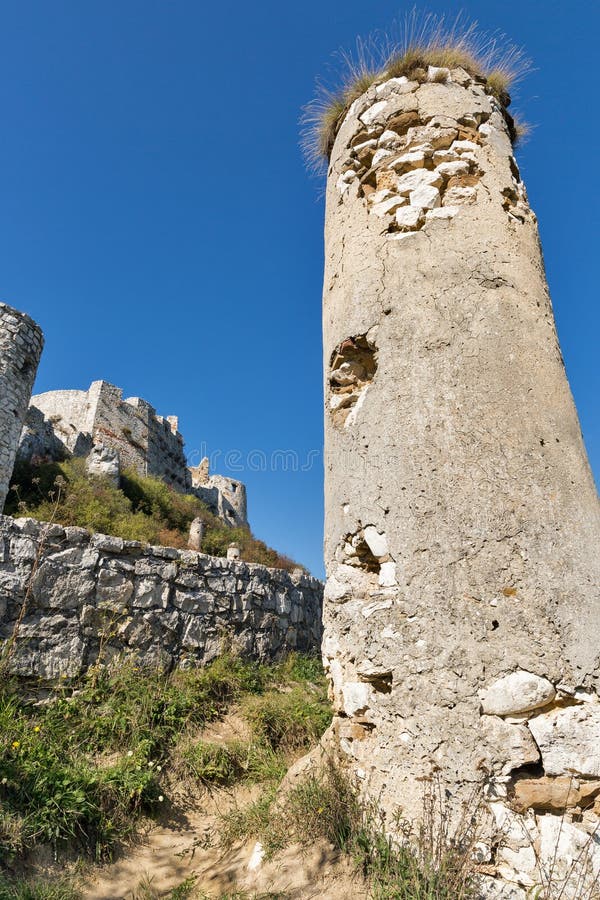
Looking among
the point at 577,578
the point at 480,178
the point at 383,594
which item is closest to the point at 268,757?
the point at 383,594

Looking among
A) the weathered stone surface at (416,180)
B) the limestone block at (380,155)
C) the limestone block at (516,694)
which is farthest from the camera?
the limestone block at (380,155)

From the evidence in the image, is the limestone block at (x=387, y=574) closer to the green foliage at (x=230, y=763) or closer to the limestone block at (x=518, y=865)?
the limestone block at (x=518, y=865)

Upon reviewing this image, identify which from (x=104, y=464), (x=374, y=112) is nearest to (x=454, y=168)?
(x=374, y=112)

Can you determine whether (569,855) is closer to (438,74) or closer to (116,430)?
(438,74)

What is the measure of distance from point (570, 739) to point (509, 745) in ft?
0.77

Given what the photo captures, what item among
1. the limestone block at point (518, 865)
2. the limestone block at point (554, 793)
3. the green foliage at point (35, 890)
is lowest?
the green foliage at point (35, 890)

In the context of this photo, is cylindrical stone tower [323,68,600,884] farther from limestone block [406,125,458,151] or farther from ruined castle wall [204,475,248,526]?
ruined castle wall [204,475,248,526]

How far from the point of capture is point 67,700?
4133 mm

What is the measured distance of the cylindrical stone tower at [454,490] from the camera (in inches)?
81.4

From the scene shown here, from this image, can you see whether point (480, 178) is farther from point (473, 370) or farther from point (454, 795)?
point (454, 795)

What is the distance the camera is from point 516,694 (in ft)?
6.77

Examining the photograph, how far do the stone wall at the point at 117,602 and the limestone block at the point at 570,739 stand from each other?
12.4ft

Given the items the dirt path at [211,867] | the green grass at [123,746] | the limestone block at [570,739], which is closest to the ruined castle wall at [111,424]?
the green grass at [123,746]

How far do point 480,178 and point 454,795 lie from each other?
128 inches
